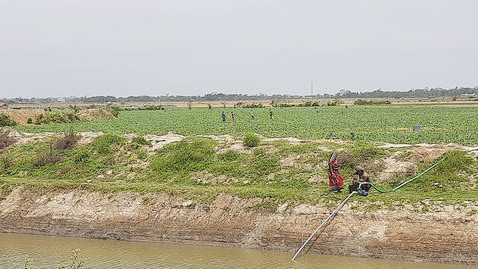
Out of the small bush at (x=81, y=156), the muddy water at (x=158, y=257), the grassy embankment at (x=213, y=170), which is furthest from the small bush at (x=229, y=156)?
the small bush at (x=81, y=156)

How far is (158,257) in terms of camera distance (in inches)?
677

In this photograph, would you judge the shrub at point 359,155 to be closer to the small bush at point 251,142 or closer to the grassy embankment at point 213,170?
the grassy embankment at point 213,170

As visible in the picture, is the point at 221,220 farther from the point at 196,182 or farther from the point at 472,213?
the point at 472,213

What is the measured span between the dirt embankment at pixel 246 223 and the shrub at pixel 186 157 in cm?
290

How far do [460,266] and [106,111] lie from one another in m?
57.3

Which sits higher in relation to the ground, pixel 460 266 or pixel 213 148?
pixel 213 148

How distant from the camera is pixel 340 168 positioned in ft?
69.5

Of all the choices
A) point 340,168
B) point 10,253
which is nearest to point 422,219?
point 340,168

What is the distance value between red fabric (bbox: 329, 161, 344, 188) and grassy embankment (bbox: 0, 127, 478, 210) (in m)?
0.50

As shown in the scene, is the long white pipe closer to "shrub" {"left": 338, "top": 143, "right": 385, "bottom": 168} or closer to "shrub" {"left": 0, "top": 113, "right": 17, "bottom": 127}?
"shrub" {"left": 338, "top": 143, "right": 385, "bottom": 168}

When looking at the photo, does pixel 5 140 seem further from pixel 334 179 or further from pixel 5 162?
pixel 334 179

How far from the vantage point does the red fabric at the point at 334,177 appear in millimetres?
19156

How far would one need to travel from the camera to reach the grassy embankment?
62.4 feet

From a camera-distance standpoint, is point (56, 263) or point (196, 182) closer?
point (56, 263)
